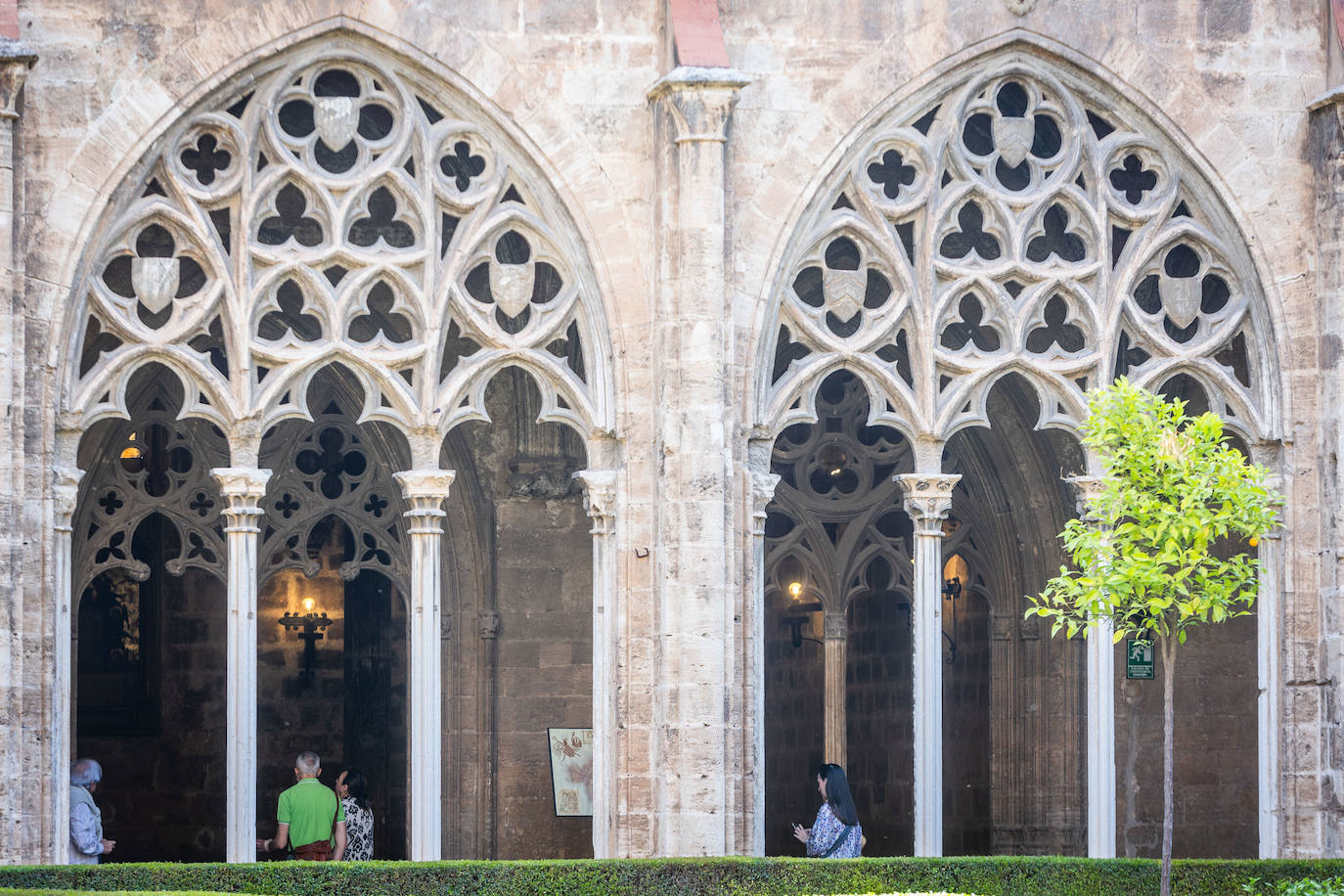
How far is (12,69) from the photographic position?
587 inches

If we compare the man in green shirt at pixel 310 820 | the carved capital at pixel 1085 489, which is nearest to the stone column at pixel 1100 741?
the carved capital at pixel 1085 489

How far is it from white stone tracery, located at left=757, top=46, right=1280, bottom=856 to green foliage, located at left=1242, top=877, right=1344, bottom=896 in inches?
60.3

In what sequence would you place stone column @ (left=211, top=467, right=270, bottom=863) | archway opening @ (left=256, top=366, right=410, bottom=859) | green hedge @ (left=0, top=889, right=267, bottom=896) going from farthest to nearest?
archway opening @ (left=256, top=366, right=410, bottom=859), stone column @ (left=211, top=467, right=270, bottom=863), green hedge @ (left=0, top=889, right=267, bottom=896)

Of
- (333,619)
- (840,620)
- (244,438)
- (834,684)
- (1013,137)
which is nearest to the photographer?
(244,438)

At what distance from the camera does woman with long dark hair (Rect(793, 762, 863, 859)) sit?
52.8 ft

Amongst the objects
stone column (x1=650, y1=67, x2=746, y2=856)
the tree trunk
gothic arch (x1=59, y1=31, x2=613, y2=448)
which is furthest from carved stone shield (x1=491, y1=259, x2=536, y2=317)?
the tree trunk

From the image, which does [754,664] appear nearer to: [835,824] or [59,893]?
[835,824]

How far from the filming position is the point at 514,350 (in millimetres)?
16234

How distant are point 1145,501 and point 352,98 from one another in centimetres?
579

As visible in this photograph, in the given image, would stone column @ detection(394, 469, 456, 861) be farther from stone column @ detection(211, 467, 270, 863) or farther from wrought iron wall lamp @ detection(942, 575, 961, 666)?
wrought iron wall lamp @ detection(942, 575, 961, 666)

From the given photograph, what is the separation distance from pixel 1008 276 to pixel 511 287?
3377 millimetres

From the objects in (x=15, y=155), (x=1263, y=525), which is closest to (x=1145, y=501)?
(x=1263, y=525)

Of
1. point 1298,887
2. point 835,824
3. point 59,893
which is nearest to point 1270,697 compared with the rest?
point 1298,887

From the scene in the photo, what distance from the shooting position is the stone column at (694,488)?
51.2ft
